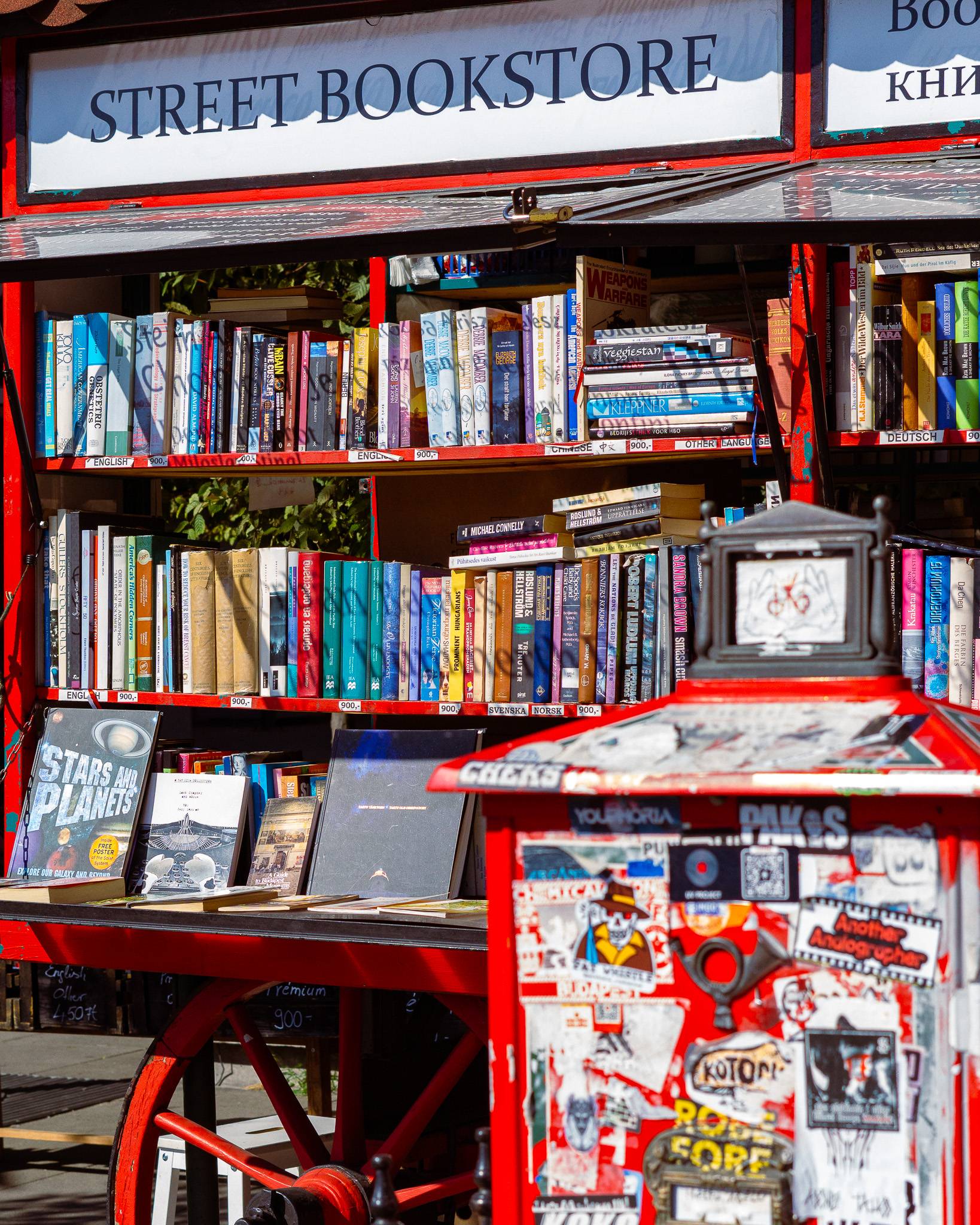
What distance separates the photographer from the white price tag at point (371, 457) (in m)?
3.56

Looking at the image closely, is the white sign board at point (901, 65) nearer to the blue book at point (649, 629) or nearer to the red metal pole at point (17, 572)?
the blue book at point (649, 629)

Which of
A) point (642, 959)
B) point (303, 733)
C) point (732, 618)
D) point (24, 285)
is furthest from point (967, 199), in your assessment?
point (303, 733)

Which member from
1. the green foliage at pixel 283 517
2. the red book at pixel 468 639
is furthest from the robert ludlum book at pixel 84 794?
the green foliage at pixel 283 517

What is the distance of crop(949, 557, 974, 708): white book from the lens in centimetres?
309

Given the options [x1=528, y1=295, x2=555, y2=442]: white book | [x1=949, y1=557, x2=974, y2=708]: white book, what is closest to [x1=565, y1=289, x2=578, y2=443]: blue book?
[x1=528, y1=295, x2=555, y2=442]: white book

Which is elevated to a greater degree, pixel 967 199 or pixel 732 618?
pixel 967 199

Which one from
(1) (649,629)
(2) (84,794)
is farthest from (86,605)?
(1) (649,629)

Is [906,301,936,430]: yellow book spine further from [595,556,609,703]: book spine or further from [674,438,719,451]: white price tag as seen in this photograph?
[595,556,609,703]: book spine

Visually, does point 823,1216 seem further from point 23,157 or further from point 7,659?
point 23,157

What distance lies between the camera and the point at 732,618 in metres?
2.06

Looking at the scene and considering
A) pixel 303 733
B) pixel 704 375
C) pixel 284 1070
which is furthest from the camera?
pixel 303 733

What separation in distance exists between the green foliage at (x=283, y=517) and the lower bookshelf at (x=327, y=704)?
236 centimetres

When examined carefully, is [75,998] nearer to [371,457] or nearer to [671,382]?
[371,457]

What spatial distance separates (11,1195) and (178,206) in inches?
109
